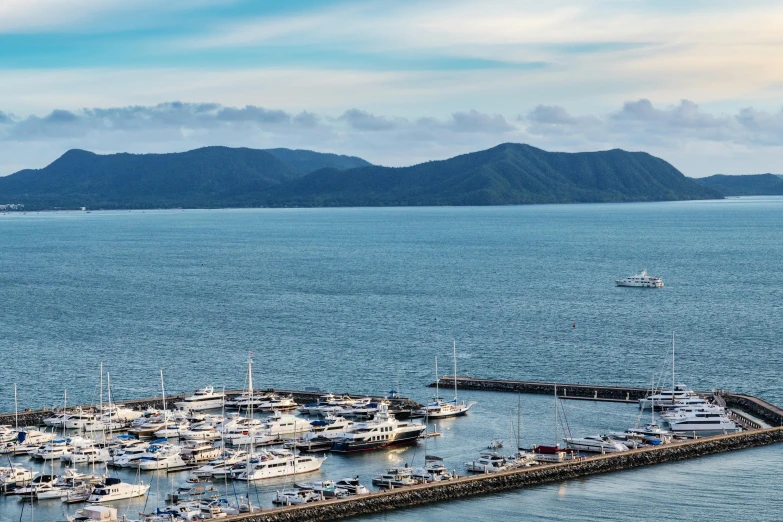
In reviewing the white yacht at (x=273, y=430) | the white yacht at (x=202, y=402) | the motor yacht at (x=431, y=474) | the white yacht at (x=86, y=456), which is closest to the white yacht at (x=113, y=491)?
the white yacht at (x=86, y=456)

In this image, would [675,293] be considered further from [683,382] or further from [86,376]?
[86,376]

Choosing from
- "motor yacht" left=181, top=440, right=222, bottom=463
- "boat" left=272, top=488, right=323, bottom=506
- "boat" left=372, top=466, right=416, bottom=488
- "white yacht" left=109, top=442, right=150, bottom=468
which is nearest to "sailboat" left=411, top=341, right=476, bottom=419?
"boat" left=372, top=466, right=416, bottom=488

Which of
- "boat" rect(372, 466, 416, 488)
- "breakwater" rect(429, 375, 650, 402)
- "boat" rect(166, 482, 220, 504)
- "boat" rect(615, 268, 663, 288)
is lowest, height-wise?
"boat" rect(166, 482, 220, 504)

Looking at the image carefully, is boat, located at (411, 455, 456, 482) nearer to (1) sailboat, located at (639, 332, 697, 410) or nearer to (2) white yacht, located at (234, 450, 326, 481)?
(2) white yacht, located at (234, 450, 326, 481)

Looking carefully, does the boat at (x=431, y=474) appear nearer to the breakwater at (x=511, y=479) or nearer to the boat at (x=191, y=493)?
the breakwater at (x=511, y=479)

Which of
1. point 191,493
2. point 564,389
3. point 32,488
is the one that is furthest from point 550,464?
point 32,488

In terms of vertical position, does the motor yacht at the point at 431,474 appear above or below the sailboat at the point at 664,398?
below
